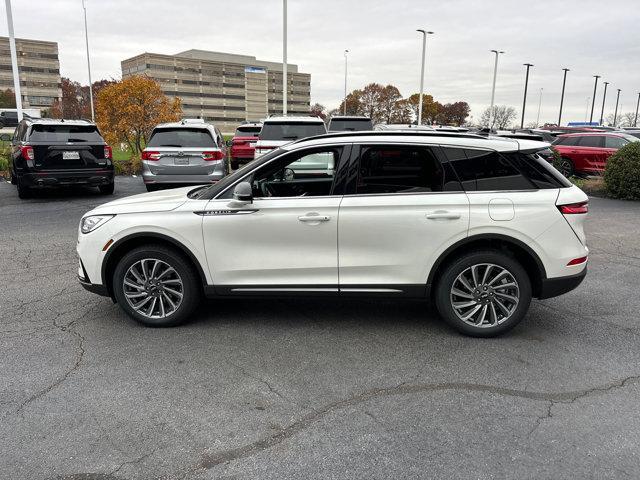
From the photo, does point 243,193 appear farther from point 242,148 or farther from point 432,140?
point 242,148

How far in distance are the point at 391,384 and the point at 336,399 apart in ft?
1.48

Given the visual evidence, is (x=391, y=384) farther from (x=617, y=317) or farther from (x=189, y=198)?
(x=617, y=317)

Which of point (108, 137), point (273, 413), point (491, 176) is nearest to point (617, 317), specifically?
point (491, 176)

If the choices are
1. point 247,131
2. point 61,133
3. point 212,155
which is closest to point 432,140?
point 212,155

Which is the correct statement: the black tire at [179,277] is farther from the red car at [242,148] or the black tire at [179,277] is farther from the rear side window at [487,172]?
the red car at [242,148]

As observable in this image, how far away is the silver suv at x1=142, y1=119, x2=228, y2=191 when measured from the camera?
36.5ft

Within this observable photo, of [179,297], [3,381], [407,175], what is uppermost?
[407,175]

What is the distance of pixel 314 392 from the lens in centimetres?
356

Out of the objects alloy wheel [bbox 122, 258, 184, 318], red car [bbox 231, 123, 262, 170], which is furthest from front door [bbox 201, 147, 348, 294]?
red car [bbox 231, 123, 262, 170]

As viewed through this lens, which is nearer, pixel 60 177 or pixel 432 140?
pixel 432 140

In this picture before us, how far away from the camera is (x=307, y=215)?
4.40 meters

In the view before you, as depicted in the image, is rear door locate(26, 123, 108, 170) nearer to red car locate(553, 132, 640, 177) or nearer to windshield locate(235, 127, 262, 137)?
windshield locate(235, 127, 262, 137)

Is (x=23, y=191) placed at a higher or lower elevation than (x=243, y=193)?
lower

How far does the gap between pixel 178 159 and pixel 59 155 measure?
103 inches
